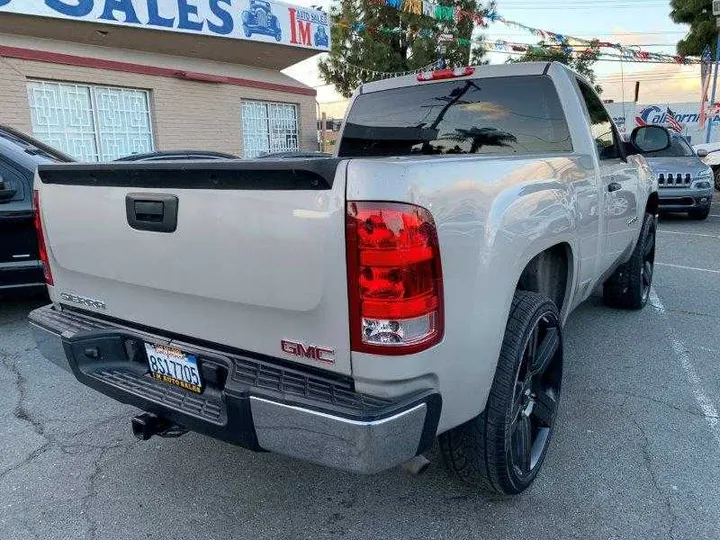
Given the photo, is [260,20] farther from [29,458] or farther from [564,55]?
[564,55]

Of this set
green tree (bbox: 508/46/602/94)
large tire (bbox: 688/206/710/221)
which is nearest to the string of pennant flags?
green tree (bbox: 508/46/602/94)

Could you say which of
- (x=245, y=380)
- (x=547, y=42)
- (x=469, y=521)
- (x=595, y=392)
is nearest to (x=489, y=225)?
(x=245, y=380)

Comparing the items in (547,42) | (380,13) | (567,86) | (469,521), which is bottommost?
(469,521)

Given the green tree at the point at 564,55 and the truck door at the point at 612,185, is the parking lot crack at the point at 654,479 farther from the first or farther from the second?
the green tree at the point at 564,55

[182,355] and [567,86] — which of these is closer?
[182,355]

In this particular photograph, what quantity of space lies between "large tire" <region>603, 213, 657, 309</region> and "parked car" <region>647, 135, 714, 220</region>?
5831mm

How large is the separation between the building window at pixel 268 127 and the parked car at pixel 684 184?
8337 mm

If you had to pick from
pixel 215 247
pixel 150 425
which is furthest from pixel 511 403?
pixel 150 425

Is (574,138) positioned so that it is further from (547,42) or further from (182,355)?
(547,42)

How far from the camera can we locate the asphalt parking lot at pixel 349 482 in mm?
2361

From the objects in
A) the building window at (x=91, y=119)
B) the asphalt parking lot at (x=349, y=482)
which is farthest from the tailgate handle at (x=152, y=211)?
the building window at (x=91, y=119)

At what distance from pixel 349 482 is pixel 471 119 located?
2.22 meters

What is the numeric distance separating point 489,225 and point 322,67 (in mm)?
22062

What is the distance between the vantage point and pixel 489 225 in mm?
2027
